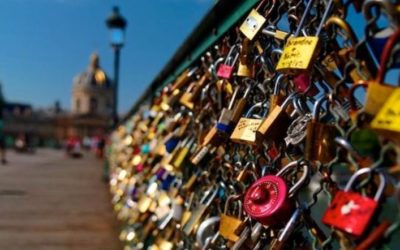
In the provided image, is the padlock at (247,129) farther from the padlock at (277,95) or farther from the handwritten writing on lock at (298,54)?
the handwritten writing on lock at (298,54)

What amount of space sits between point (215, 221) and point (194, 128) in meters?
0.67

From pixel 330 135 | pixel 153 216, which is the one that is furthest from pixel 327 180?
pixel 153 216

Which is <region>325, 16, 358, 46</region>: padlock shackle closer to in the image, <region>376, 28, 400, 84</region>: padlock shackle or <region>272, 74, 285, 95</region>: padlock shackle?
<region>376, 28, 400, 84</region>: padlock shackle

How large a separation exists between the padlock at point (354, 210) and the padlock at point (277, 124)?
0.37 m

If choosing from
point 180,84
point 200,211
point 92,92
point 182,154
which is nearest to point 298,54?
point 200,211

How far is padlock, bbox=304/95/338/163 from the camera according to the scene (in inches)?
43.5

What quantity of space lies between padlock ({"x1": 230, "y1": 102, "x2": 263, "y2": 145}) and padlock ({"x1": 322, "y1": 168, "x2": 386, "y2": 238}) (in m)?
0.49

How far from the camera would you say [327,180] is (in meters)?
1.18

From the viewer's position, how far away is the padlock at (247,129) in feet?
4.78

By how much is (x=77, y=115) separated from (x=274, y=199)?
351 feet

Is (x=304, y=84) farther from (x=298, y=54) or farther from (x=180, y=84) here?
(x=180, y=84)

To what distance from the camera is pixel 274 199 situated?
1230 mm

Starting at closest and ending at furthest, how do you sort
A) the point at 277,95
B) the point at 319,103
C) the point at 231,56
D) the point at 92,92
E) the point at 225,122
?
the point at 319,103
the point at 277,95
the point at 225,122
the point at 231,56
the point at 92,92

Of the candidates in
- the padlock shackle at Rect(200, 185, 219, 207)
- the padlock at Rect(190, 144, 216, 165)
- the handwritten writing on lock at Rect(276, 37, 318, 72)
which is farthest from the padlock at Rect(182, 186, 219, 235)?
the handwritten writing on lock at Rect(276, 37, 318, 72)
